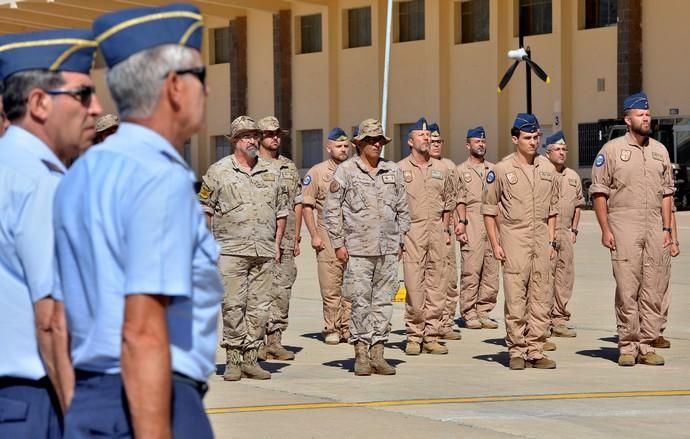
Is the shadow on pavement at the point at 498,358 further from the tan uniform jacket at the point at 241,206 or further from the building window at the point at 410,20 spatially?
the building window at the point at 410,20

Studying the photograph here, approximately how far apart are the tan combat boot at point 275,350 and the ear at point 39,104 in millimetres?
8654

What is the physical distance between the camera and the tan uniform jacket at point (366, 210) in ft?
38.7

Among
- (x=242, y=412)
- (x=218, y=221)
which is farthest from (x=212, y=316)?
(x=218, y=221)

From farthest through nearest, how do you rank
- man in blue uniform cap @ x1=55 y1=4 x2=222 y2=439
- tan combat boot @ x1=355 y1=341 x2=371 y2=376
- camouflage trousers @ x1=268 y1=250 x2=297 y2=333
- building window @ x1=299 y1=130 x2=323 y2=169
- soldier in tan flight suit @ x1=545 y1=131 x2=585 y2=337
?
building window @ x1=299 y1=130 x2=323 y2=169
soldier in tan flight suit @ x1=545 y1=131 x2=585 y2=337
camouflage trousers @ x1=268 y1=250 x2=297 y2=333
tan combat boot @ x1=355 y1=341 x2=371 y2=376
man in blue uniform cap @ x1=55 y1=4 x2=222 y2=439

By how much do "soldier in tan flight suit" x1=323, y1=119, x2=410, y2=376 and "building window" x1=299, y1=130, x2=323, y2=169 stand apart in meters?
39.2

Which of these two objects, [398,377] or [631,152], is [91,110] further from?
[631,152]

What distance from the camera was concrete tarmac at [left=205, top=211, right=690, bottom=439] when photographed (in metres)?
8.93

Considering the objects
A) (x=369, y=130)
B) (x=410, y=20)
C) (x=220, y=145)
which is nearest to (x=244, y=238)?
(x=369, y=130)

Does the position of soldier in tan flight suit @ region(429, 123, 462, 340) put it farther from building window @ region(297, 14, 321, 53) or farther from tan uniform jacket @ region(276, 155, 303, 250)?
building window @ region(297, 14, 321, 53)

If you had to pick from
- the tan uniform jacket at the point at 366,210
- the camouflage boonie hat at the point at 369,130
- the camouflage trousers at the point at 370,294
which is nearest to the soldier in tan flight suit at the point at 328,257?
the tan uniform jacket at the point at 366,210

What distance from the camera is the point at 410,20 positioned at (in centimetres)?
4806

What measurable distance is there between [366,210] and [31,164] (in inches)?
309

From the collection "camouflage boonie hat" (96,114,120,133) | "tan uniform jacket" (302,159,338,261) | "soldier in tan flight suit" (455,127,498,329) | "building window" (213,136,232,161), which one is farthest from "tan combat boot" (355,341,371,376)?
"building window" (213,136,232,161)

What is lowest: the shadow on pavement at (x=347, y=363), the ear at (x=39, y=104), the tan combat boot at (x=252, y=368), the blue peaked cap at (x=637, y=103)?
the shadow on pavement at (x=347, y=363)
